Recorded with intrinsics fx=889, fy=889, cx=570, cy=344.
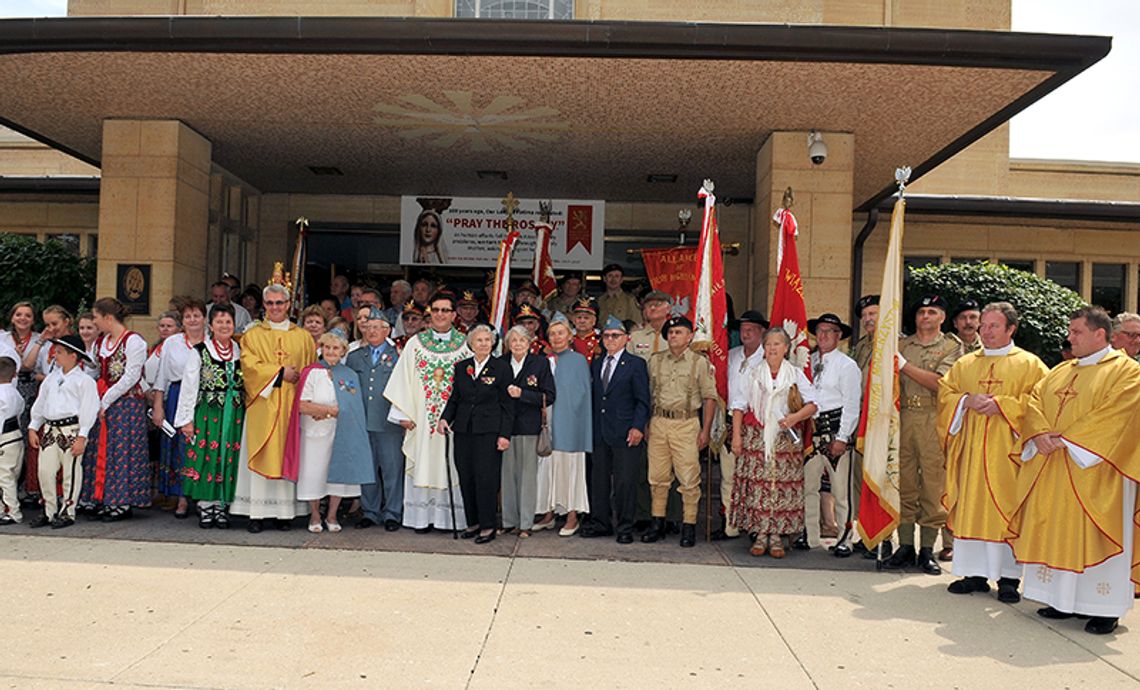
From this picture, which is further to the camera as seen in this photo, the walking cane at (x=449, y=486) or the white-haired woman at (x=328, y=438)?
the white-haired woman at (x=328, y=438)

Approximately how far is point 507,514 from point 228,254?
26.4ft

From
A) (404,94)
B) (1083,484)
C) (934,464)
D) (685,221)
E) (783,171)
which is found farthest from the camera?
(685,221)

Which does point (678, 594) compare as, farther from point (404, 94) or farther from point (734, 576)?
point (404, 94)

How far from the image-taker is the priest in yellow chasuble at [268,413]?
722 centimetres

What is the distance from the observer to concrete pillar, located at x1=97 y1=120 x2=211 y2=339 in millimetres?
10094

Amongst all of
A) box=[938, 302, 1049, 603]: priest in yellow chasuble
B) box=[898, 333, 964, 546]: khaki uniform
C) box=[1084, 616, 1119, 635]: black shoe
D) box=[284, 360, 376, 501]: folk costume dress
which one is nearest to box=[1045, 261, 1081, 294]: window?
box=[898, 333, 964, 546]: khaki uniform

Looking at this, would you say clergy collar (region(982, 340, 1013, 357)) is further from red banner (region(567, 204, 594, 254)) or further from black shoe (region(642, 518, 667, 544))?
red banner (region(567, 204, 594, 254))

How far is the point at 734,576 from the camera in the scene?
6.27 metres

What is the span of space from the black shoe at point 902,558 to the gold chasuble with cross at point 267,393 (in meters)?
4.82

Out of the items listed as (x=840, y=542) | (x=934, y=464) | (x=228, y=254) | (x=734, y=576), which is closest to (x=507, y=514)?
(x=734, y=576)

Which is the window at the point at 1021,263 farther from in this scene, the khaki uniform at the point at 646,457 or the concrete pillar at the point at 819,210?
the khaki uniform at the point at 646,457

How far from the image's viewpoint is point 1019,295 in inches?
447

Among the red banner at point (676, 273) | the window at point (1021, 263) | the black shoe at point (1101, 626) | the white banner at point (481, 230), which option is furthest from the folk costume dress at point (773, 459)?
the window at point (1021, 263)

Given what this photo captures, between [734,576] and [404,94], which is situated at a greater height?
[404,94]
